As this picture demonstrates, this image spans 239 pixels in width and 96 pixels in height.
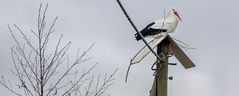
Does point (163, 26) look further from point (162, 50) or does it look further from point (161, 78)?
point (161, 78)

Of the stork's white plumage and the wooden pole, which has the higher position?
the stork's white plumage

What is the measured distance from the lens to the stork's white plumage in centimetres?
473

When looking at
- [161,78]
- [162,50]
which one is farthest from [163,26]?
[161,78]

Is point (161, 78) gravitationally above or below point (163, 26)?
below

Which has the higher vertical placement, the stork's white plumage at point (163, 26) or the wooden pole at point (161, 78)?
the stork's white plumage at point (163, 26)

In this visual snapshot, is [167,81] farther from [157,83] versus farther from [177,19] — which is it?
[177,19]

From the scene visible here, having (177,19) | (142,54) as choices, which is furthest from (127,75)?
(177,19)

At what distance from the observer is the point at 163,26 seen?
4852 mm

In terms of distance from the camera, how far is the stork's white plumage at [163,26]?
15.5 feet

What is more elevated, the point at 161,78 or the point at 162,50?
the point at 162,50

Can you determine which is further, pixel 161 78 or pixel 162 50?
pixel 162 50

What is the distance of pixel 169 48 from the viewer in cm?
479

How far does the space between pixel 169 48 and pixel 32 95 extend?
1.71m

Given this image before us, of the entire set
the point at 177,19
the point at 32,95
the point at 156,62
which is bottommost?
the point at 32,95
